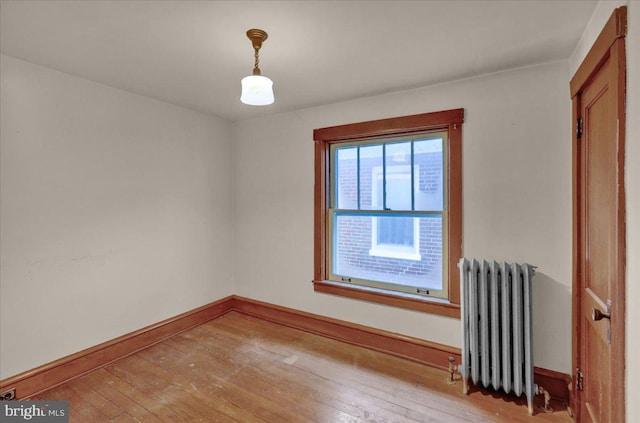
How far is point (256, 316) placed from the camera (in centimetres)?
380

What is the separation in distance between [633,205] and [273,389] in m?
2.37

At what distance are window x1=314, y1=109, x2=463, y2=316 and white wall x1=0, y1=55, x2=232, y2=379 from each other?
4.69ft

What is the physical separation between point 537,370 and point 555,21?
7.63 ft

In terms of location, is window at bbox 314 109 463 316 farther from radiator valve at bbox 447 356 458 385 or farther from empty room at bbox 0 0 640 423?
radiator valve at bbox 447 356 458 385

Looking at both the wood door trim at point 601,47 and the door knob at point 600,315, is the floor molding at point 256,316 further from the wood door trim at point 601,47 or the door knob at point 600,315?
the wood door trim at point 601,47

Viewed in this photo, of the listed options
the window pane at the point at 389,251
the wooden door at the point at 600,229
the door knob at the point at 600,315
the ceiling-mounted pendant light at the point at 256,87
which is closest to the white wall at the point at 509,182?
the wooden door at the point at 600,229

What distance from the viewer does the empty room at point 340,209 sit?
1.69m

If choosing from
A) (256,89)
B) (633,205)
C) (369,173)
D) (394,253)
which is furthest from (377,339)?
(256,89)

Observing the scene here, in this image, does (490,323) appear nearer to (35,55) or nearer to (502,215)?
(502,215)

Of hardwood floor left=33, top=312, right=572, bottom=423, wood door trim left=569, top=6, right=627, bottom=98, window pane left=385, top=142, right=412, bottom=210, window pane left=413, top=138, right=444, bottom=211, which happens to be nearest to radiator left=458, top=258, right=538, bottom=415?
hardwood floor left=33, top=312, right=572, bottom=423

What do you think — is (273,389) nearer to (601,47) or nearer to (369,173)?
(369,173)

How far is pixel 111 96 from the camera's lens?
9.15 feet

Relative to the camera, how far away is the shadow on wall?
223 centimetres

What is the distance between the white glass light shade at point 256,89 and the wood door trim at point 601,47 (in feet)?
5.15
